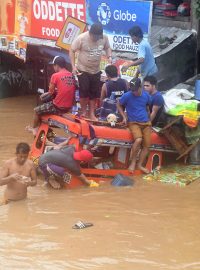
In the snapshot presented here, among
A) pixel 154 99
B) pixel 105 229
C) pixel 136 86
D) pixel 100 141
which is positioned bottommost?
pixel 105 229

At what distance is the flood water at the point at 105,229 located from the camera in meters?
6.66

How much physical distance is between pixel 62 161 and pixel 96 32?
2.34m

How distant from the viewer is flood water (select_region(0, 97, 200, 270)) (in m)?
6.66

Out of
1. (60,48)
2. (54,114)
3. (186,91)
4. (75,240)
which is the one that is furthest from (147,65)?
(75,240)

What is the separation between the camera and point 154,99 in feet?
32.6

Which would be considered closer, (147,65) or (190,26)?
(147,65)

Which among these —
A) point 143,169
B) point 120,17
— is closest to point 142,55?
point 120,17

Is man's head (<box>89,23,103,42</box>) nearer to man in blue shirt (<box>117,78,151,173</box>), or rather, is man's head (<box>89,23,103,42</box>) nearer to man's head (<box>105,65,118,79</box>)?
man's head (<box>105,65,118,79</box>)

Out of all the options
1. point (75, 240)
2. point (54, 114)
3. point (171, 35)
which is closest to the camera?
point (75, 240)

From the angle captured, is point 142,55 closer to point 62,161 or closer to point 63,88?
point 63,88

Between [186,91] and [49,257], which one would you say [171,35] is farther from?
[49,257]

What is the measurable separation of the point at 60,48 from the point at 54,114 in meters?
3.43

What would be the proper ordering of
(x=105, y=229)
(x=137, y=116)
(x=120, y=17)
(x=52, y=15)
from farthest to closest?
(x=52, y=15) → (x=120, y=17) → (x=137, y=116) → (x=105, y=229)

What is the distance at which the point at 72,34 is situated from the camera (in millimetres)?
12695
